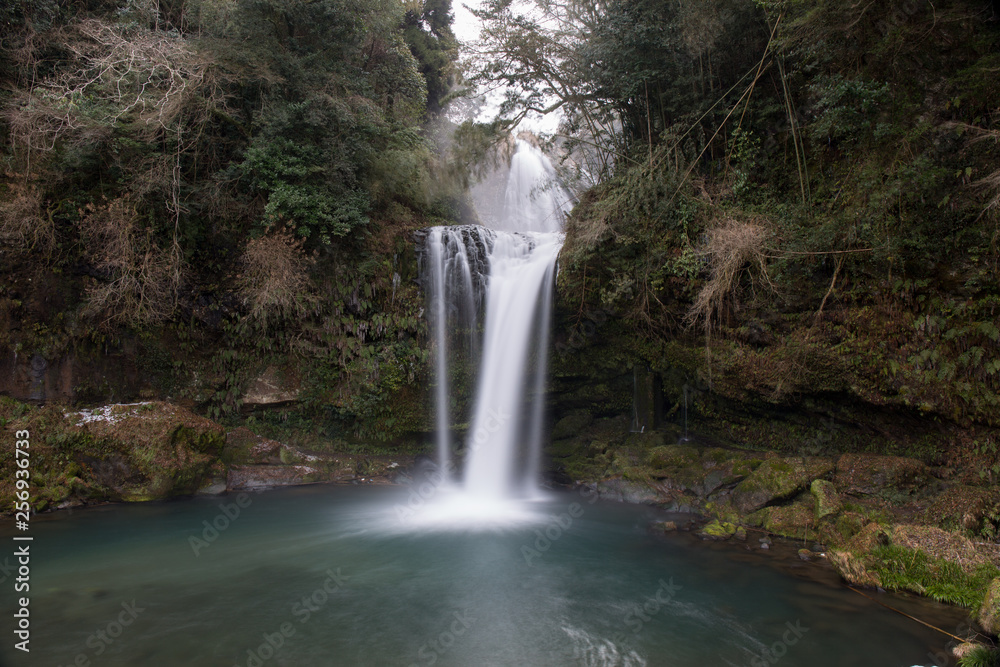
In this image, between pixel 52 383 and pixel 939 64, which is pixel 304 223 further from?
pixel 939 64

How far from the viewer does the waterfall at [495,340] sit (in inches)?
426

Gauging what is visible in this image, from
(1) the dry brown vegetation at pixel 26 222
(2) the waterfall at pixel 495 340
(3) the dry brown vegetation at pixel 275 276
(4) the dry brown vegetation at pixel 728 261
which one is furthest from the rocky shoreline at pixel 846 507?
(1) the dry brown vegetation at pixel 26 222

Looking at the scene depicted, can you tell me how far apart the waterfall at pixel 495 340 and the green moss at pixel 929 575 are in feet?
19.1

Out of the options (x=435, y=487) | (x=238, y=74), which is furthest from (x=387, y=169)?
(x=435, y=487)

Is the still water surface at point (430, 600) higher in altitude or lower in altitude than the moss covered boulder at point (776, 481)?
lower

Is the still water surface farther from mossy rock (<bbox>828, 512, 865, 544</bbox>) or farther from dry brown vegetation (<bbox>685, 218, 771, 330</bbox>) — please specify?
dry brown vegetation (<bbox>685, 218, 771, 330</bbox>)

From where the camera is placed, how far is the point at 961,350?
20.9 ft

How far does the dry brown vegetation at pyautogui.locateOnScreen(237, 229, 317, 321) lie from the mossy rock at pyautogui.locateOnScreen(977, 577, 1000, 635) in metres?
11.3

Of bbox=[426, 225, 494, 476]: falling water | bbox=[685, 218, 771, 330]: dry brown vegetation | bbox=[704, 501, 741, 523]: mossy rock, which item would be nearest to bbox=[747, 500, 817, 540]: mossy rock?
bbox=[704, 501, 741, 523]: mossy rock

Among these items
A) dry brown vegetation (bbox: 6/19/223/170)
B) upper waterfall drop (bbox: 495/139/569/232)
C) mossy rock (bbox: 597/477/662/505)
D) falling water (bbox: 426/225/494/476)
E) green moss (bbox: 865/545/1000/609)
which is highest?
upper waterfall drop (bbox: 495/139/569/232)

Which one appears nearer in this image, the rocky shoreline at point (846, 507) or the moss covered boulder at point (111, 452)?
the rocky shoreline at point (846, 507)

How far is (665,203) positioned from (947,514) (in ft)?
19.7

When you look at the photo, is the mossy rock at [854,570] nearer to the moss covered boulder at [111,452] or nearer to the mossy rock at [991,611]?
the mossy rock at [991,611]

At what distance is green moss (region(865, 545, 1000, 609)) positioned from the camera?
5078 mm
